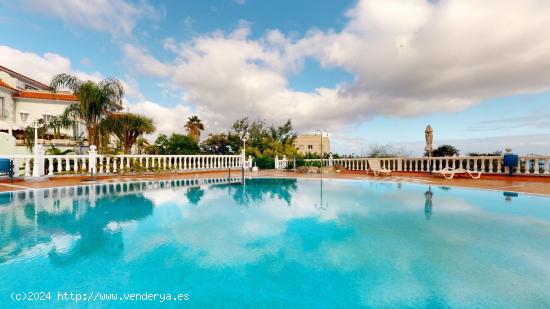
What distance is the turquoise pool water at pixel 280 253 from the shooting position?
302 centimetres

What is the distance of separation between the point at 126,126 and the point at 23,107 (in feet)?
46.6

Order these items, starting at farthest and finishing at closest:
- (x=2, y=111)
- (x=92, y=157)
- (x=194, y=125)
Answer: (x=194, y=125) → (x=2, y=111) → (x=92, y=157)

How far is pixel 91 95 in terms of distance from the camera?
16.2 metres

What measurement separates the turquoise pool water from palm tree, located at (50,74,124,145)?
428 inches

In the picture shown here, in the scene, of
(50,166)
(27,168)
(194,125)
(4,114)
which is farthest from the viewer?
(194,125)

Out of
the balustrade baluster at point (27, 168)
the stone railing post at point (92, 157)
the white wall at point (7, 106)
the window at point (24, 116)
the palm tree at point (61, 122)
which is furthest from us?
the window at point (24, 116)

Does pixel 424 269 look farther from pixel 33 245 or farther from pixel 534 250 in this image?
pixel 33 245

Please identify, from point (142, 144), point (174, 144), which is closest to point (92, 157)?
point (174, 144)

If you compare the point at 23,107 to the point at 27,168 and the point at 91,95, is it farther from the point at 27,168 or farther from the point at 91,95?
the point at 27,168

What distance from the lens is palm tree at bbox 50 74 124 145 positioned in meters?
16.3

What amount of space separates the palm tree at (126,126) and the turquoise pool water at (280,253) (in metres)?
12.1

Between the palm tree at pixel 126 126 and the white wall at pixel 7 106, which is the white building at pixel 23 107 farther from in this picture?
the palm tree at pixel 126 126

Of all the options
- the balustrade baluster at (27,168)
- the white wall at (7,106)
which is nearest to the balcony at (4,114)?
the white wall at (7,106)

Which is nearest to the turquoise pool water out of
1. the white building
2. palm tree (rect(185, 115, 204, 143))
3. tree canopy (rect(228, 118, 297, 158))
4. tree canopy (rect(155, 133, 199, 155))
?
tree canopy (rect(155, 133, 199, 155))
